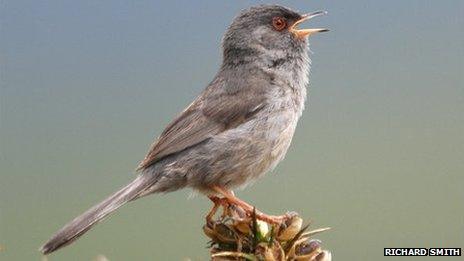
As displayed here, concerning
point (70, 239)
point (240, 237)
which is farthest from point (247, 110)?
point (240, 237)

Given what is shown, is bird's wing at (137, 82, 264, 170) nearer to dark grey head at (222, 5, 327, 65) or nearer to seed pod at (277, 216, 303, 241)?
dark grey head at (222, 5, 327, 65)

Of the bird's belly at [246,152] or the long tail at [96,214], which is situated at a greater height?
the bird's belly at [246,152]

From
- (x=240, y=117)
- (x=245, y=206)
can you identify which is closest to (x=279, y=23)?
(x=240, y=117)

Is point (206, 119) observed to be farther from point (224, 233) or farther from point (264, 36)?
point (224, 233)

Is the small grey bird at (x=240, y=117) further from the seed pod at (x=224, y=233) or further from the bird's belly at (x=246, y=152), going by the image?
the seed pod at (x=224, y=233)

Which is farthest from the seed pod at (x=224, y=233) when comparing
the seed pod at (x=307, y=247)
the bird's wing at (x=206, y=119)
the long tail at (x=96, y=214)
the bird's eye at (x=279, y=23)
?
the bird's eye at (x=279, y=23)

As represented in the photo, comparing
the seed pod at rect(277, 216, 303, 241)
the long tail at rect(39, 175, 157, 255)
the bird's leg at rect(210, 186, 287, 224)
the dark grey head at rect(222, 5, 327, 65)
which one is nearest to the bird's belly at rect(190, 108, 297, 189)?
the bird's leg at rect(210, 186, 287, 224)
